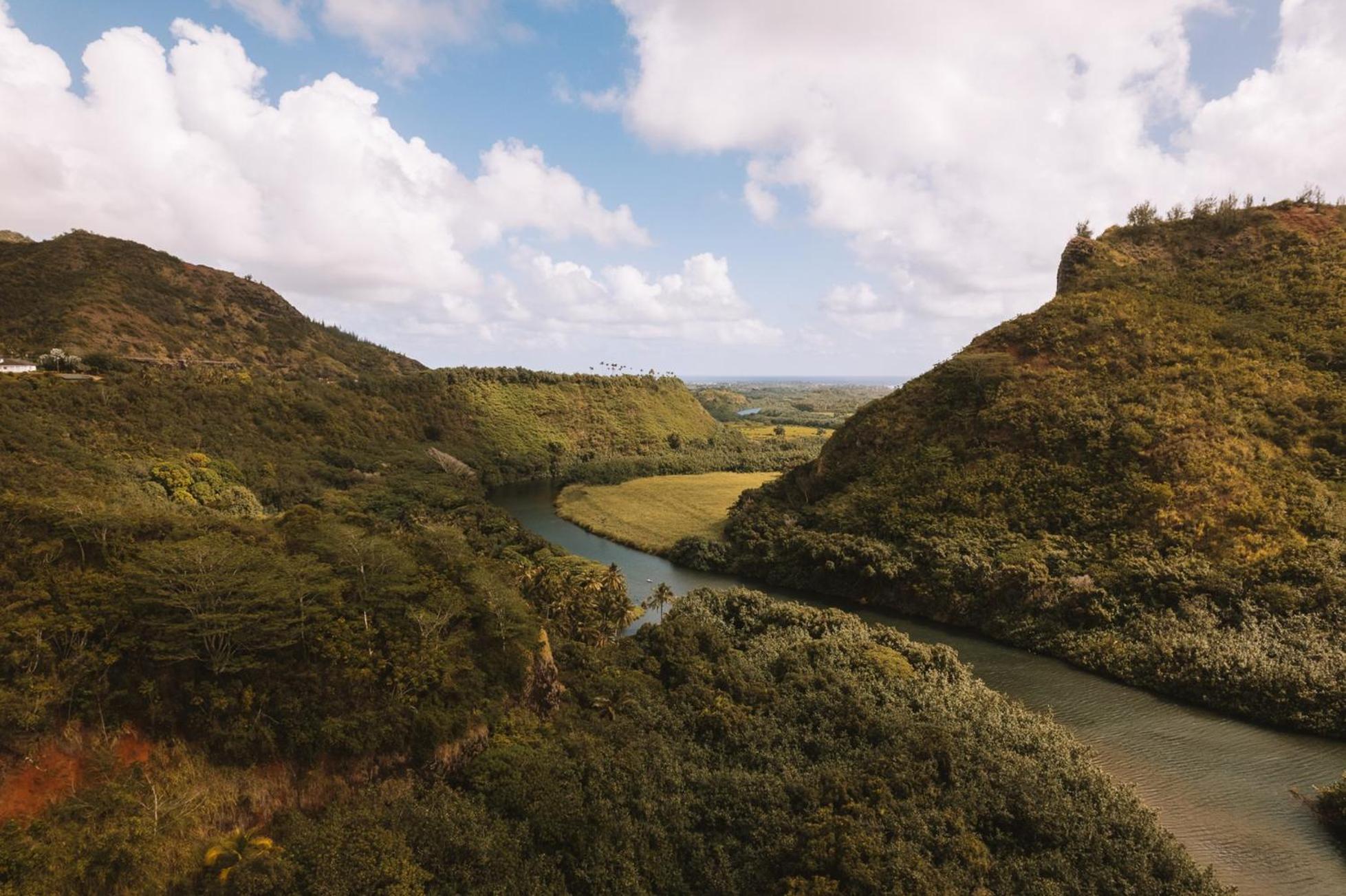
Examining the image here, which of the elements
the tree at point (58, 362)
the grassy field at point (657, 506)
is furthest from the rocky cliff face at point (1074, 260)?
the tree at point (58, 362)

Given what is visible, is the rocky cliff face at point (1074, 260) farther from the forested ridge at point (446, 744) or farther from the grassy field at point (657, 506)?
the forested ridge at point (446, 744)

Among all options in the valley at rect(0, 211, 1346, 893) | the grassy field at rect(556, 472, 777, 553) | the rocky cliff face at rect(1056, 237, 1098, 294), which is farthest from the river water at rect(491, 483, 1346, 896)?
the rocky cliff face at rect(1056, 237, 1098, 294)

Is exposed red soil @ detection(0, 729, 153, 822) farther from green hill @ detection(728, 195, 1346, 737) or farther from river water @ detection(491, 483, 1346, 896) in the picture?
green hill @ detection(728, 195, 1346, 737)

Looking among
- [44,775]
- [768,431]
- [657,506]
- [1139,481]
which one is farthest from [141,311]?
[1139,481]

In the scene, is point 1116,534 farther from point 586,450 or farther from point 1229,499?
point 586,450

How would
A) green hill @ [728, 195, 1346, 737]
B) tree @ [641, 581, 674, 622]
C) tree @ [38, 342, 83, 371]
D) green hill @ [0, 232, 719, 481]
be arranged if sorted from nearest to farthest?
green hill @ [728, 195, 1346, 737]
tree @ [641, 581, 674, 622]
tree @ [38, 342, 83, 371]
green hill @ [0, 232, 719, 481]
